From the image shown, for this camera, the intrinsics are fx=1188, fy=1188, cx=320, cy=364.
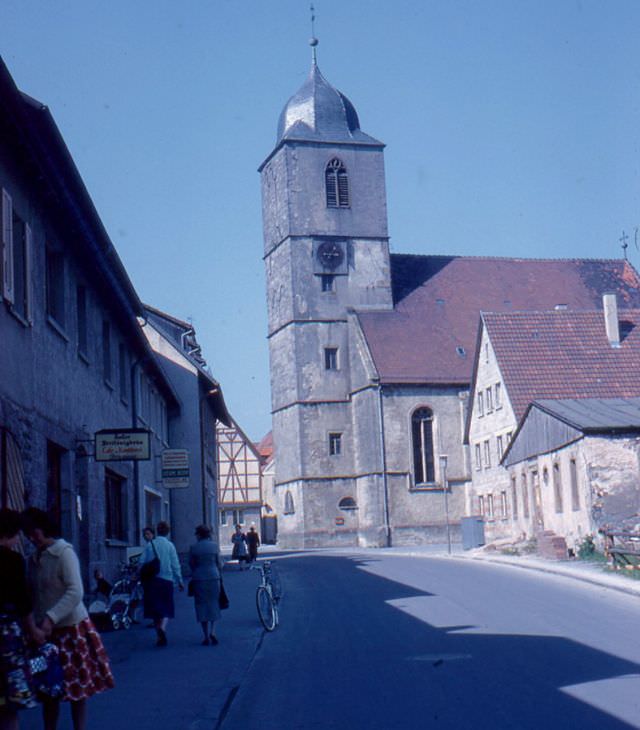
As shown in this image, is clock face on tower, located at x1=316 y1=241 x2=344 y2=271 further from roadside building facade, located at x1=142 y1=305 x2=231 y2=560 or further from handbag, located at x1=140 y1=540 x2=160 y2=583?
handbag, located at x1=140 y1=540 x2=160 y2=583

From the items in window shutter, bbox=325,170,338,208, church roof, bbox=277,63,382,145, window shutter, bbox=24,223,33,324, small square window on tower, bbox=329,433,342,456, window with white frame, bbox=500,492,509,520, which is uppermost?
church roof, bbox=277,63,382,145

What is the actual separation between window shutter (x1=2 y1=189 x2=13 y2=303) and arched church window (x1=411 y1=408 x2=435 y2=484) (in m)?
48.8

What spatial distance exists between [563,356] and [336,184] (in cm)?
2297

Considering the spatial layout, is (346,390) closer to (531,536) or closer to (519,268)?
(519,268)

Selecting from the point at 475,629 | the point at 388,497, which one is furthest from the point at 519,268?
the point at 475,629

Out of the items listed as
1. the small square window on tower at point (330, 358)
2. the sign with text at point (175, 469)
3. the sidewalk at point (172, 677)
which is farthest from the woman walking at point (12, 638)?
the small square window on tower at point (330, 358)

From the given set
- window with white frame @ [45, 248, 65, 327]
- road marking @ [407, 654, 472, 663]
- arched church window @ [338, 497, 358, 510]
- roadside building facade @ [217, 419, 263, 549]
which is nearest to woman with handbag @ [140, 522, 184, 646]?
window with white frame @ [45, 248, 65, 327]

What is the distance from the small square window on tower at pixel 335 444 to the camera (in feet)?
201

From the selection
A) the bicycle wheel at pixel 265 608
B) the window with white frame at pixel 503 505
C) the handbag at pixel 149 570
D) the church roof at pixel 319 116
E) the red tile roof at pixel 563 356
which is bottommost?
the bicycle wheel at pixel 265 608

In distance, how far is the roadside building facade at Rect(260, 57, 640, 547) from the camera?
5966cm

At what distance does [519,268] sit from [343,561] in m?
31.8

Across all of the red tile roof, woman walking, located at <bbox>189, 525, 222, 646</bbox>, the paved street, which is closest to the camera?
the paved street

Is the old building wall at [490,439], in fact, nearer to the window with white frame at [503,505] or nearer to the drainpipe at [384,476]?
the window with white frame at [503,505]

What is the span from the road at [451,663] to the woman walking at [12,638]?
2.63m
